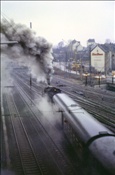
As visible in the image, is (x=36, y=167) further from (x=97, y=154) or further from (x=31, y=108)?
(x=31, y=108)

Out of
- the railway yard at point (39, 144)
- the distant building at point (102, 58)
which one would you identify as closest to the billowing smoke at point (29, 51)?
the railway yard at point (39, 144)

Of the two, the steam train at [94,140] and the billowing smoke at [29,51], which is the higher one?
the billowing smoke at [29,51]

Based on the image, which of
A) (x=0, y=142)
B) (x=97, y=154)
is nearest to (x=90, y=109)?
(x=0, y=142)

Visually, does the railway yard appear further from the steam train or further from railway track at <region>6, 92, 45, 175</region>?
the steam train

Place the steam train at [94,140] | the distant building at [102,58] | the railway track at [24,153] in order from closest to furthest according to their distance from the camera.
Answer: the steam train at [94,140], the railway track at [24,153], the distant building at [102,58]

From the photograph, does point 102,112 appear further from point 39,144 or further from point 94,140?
point 94,140

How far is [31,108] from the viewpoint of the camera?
37406mm

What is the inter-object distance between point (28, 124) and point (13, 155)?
9.23 metres

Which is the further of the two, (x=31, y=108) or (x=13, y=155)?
(x=31, y=108)

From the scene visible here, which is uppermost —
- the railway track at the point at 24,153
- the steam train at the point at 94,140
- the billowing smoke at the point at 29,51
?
the billowing smoke at the point at 29,51

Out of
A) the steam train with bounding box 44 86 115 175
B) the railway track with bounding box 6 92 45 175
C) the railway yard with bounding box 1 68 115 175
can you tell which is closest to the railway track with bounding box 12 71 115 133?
the railway yard with bounding box 1 68 115 175

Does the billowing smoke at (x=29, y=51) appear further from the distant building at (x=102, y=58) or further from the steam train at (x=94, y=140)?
the distant building at (x=102, y=58)

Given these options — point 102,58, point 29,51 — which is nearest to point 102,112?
point 29,51

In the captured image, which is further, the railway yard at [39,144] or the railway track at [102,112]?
the railway track at [102,112]
